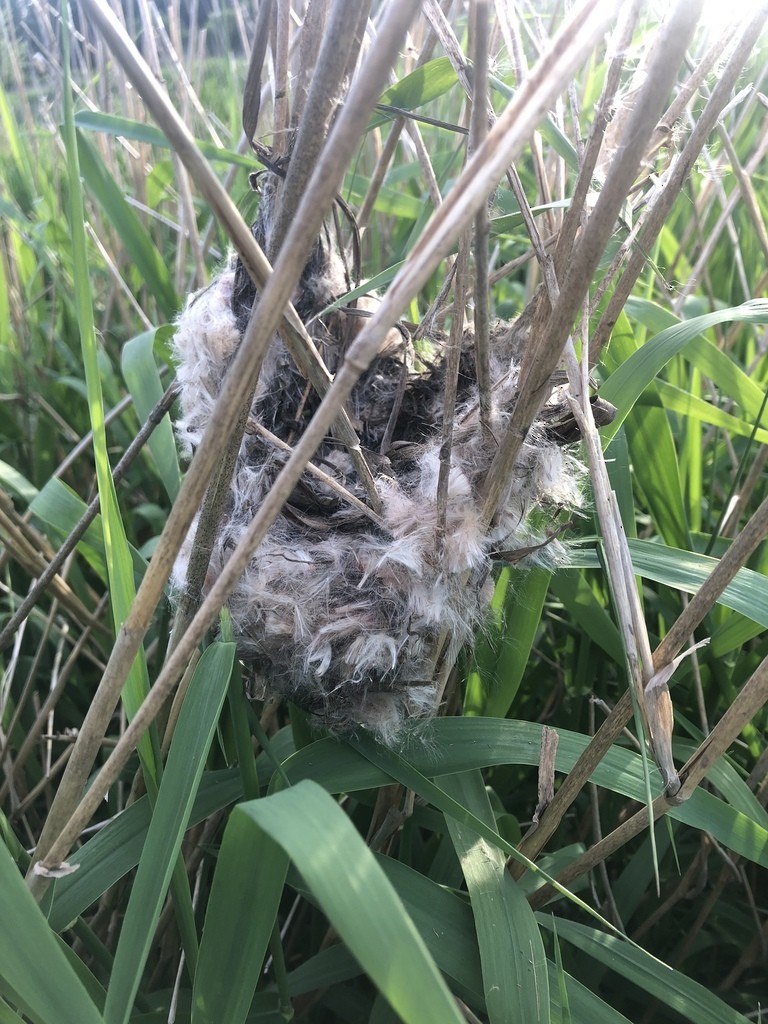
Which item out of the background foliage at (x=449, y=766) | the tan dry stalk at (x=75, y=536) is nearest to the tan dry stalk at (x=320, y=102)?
the background foliage at (x=449, y=766)

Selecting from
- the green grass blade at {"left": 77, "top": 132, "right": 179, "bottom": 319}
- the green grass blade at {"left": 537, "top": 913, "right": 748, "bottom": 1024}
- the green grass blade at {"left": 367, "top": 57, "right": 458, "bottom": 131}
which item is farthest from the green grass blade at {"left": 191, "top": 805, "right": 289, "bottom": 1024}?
the green grass blade at {"left": 77, "top": 132, "right": 179, "bottom": 319}

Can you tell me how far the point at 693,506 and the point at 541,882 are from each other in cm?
40

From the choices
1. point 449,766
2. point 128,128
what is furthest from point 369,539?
point 128,128

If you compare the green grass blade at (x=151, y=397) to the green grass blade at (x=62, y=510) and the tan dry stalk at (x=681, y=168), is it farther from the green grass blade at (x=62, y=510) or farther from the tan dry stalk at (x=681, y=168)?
the tan dry stalk at (x=681, y=168)

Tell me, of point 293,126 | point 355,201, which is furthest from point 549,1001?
point 355,201

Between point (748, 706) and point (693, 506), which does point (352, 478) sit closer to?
point (748, 706)

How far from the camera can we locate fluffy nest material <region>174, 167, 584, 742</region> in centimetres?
43

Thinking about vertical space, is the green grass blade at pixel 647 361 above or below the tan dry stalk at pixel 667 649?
above

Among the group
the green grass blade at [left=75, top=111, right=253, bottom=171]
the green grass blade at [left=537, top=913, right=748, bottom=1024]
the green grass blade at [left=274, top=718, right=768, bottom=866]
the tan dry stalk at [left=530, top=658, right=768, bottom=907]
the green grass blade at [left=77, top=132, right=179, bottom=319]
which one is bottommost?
the green grass blade at [left=537, top=913, right=748, bottom=1024]

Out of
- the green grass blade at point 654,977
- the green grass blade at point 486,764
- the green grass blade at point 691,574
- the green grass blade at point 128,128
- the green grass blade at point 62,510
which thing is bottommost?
the green grass blade at point 654,977

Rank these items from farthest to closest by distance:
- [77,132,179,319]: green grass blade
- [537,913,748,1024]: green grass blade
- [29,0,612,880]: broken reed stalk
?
[77,132,179,319]: green grass blade, [537,913,748,1024]: green grass blade, [29,0,612,880]: broken reed stalk

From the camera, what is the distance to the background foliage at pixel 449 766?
0.37m

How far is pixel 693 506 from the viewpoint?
0.73m

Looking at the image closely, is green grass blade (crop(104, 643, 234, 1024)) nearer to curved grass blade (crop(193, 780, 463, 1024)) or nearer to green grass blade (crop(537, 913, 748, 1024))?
curved grass blade (crop(193, 780, 463, 1024))
